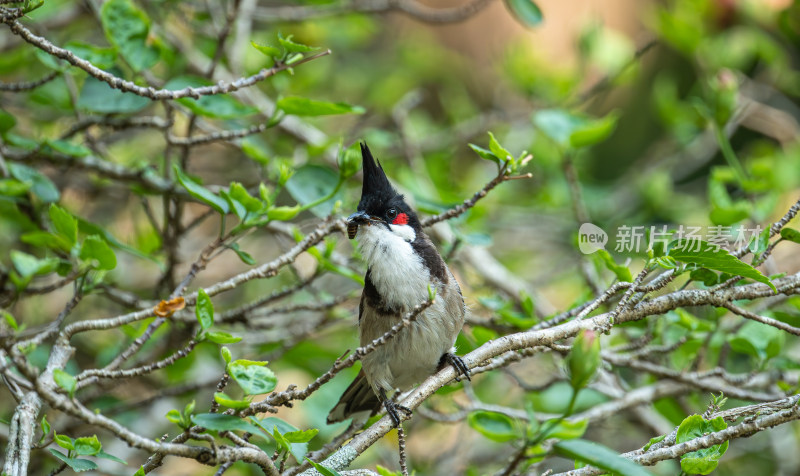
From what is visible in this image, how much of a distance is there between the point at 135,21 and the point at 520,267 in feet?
9.99

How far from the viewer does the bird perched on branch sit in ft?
8.31

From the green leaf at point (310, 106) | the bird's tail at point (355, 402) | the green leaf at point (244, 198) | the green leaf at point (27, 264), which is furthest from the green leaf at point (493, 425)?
the green leaf at point (27, 264)

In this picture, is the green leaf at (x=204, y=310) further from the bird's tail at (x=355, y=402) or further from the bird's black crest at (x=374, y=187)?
the bird's tail at (x=355, y=402)

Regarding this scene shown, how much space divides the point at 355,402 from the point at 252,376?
50.3 inches

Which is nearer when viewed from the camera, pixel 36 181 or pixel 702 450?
pixel 702 450

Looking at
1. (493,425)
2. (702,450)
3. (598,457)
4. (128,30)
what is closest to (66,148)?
(128,30)

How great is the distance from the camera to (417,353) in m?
2.58

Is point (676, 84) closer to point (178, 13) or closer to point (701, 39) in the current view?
point (701, 39)

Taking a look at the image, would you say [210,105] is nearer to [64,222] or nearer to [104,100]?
[104,100]

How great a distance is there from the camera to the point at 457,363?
7.66ft

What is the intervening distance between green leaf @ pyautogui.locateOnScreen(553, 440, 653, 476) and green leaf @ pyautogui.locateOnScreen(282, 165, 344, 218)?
1258mm

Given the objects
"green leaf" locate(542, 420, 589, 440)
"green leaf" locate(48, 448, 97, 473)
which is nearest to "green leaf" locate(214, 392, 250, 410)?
"green leaf" locate(48, 448, 97, 473)

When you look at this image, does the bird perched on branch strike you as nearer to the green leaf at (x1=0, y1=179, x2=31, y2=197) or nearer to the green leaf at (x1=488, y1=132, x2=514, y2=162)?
the green leaf at (x1=488, y1=132, x2=514, y2=162)

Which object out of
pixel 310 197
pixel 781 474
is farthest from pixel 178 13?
pixel 781 474
